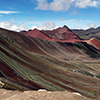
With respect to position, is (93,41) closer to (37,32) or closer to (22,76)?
(37,32)

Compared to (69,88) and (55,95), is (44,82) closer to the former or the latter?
(69,88)

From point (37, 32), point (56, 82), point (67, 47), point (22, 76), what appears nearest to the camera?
point (22, 76)

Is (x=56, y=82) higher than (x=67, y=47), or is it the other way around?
(x=67, y=47)

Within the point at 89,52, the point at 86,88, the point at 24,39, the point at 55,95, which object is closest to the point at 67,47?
the point at 89,52

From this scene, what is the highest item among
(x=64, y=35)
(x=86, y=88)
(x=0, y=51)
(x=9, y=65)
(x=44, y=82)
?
(x=64, y=35)

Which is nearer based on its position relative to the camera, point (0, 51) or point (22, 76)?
point (22, 76)

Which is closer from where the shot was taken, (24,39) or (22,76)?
(22,76)

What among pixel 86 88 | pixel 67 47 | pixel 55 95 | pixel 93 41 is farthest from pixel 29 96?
pixel 93 41

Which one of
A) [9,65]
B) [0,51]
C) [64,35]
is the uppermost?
[64,35]

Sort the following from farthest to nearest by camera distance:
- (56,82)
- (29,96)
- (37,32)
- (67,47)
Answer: (37,32), (67,47), (56,82), (29,96)
